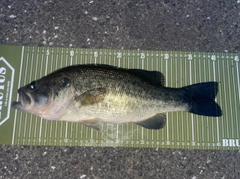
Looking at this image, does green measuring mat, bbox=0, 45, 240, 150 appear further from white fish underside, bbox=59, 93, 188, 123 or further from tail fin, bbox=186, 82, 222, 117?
white fish underside, bbox=59, 93, 188, 123

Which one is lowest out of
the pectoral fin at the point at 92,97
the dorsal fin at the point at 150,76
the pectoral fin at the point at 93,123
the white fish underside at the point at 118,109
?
the pectoral fin at the point at 93,123

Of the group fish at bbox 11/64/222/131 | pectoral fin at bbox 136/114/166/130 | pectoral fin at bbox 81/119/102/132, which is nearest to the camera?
fish at bbox 11/64/222/131

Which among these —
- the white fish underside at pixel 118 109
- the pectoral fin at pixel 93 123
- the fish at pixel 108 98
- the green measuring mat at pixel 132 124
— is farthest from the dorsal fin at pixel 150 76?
the pectoral fin at pixel 93 123

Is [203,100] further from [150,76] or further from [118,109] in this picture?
[118,109]

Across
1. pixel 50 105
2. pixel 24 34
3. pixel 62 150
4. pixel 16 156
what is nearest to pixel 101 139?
pixel 62 150

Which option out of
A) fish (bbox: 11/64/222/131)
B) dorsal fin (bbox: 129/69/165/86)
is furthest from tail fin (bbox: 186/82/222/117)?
dorsal fin (bbox: 129/69/165/86)

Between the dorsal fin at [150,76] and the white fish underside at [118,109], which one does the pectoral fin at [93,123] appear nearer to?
the white fish underside at [118,109]
